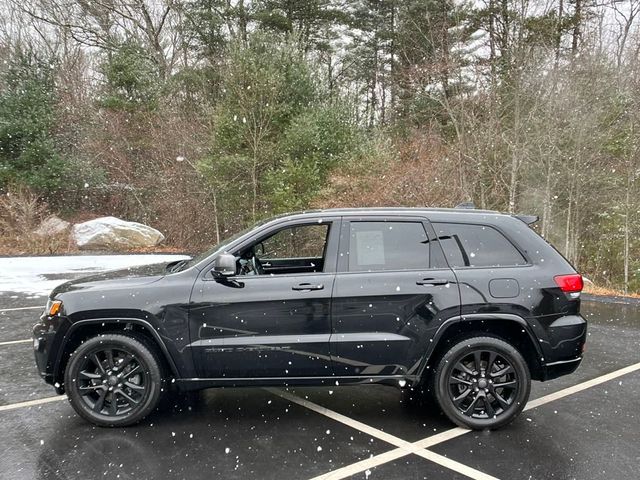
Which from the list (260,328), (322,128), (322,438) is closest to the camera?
(322,438)

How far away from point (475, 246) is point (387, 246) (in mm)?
718

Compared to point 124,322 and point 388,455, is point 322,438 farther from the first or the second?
point 124,322

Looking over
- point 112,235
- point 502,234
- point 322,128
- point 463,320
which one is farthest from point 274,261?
point 112,235

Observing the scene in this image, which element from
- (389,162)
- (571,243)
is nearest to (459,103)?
(389,162)

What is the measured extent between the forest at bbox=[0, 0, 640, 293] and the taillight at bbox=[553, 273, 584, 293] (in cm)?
861

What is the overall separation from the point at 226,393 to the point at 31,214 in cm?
1563

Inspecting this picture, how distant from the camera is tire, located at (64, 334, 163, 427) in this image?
12.8 feet

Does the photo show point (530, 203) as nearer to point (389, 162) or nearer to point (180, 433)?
point (389, 162)

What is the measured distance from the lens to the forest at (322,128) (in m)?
12.6

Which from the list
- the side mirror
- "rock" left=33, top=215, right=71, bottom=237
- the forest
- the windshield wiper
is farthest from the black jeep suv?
"rock" left=33, top=215, right=71, bottom=237

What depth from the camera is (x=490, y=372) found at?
13.0 feet

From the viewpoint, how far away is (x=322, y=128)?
47.1 feet

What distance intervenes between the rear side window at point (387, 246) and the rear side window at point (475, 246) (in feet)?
0.60

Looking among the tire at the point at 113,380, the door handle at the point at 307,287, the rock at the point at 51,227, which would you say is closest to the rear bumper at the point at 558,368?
the door handle at the point at 307,287
